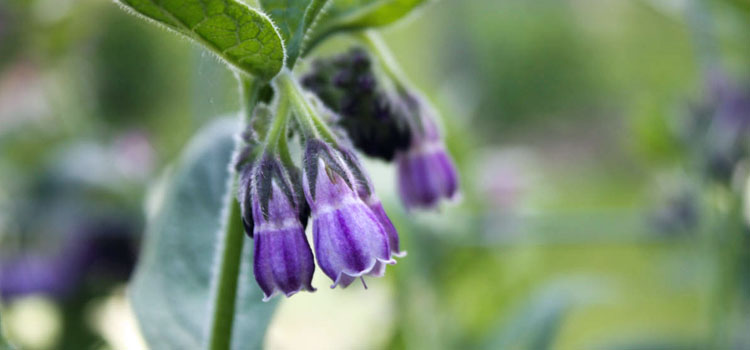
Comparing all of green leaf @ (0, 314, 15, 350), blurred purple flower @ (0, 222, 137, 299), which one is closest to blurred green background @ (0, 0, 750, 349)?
blurred purple flower @ (0, 222, 137, 299)

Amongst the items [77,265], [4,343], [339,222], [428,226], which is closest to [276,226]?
[339,222]

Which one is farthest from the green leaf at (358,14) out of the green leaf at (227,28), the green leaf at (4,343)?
the green leaf at (4,343)

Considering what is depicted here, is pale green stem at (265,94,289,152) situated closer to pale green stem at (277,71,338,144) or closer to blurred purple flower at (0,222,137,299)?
pale green stem at (277,71,338,144)

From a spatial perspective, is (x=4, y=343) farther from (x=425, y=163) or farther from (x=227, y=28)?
(x=425, y=163)

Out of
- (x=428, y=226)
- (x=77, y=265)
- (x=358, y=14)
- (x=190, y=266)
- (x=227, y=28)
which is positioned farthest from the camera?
(x=428, y=226)

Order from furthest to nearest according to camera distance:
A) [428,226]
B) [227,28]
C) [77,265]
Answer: [428,226], [77,265], [227,28]

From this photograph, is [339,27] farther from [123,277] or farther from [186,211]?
[123,277]

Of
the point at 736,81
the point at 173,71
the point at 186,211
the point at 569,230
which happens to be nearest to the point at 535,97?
the point at 173,71
